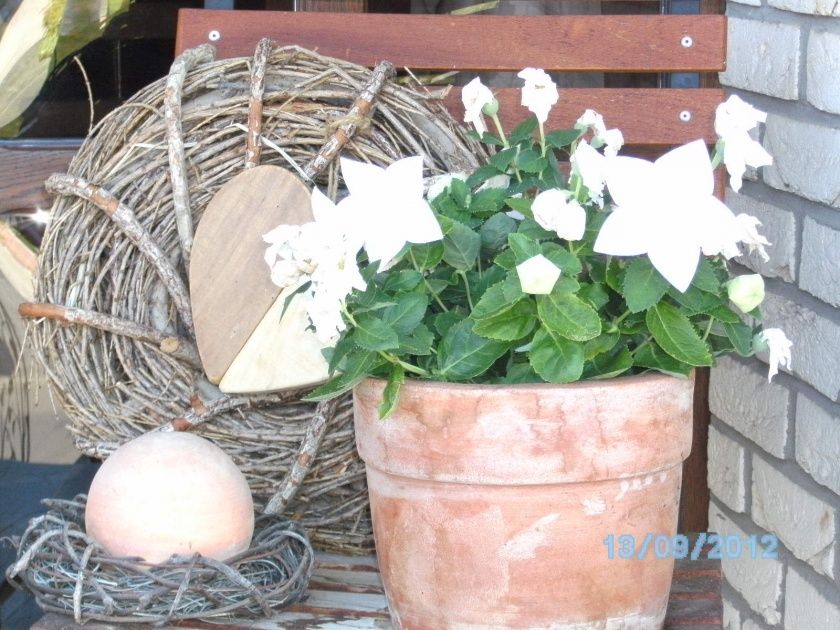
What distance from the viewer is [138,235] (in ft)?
4.34

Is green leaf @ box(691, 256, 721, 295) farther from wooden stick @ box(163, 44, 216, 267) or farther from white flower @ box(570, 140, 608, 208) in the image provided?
wooden stick @ box(163, 44, 216, 267)

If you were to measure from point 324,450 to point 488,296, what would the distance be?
484 millimetres

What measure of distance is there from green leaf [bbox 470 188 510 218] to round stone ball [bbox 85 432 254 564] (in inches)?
14.8

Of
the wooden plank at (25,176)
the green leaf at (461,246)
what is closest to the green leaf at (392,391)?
the green leaf at (461,246)

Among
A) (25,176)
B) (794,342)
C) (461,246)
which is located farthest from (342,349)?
(25,176)

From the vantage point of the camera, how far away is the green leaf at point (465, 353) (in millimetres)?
967

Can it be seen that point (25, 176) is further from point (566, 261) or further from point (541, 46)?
point (566, 261)

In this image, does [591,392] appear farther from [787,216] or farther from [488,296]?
[787,216]

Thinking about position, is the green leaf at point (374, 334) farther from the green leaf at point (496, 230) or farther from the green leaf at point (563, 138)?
the green leaf at point (563, 138)

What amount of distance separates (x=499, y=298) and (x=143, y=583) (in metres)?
0.45

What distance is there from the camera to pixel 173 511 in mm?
1093

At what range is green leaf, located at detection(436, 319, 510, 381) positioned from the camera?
97 centimetres

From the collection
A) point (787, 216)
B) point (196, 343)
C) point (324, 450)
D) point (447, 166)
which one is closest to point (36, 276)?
point (196, 343)

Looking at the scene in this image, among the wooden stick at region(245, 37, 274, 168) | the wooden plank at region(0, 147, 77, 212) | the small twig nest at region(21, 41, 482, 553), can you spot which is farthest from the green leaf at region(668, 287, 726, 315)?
the wooden plank at region(0, 147, 77, 212)
